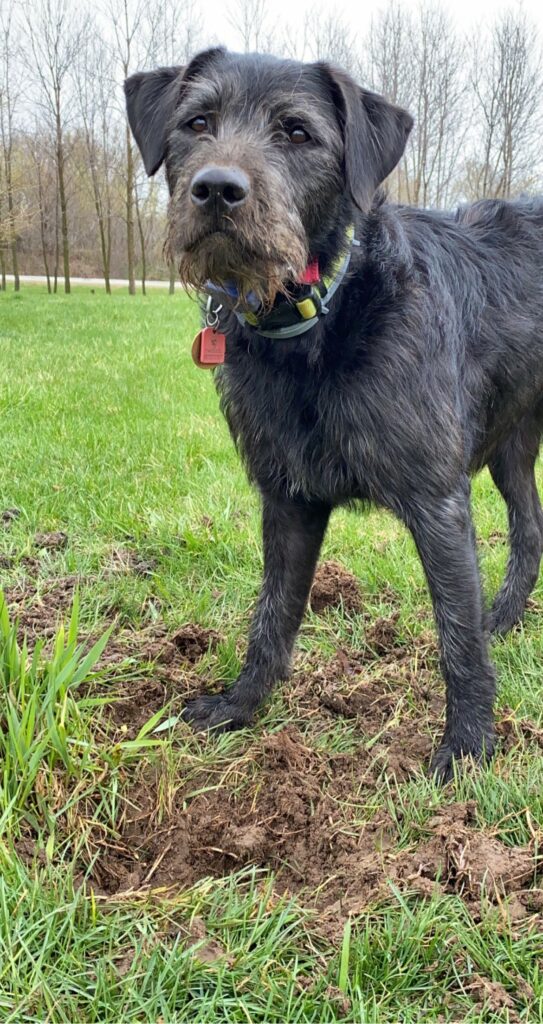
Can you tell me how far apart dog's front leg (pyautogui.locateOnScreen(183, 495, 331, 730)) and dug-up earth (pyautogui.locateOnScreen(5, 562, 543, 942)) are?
10 cm

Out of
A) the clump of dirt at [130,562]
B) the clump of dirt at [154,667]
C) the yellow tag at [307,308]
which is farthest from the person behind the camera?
the clump of dirt at [130,562]

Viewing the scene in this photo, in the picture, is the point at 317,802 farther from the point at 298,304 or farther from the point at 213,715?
the point at 298,304

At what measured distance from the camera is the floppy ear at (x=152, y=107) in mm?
2412

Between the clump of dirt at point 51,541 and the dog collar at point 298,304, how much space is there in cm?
196

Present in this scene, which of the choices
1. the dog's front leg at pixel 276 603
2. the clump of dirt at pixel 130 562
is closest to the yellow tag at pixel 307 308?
the dog's front leg at pixel 276 603

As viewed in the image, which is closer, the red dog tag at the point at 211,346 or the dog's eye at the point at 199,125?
the dog's eye at the point at 199,125

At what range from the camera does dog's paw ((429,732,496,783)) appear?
2330mm

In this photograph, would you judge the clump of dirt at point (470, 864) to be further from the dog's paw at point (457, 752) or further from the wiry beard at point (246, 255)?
the wiry beard at point (246, 255)

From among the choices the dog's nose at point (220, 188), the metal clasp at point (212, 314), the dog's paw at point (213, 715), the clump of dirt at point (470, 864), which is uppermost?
the dog's nose at point (220, 188)

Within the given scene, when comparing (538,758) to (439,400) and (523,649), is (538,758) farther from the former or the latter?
(439,400)

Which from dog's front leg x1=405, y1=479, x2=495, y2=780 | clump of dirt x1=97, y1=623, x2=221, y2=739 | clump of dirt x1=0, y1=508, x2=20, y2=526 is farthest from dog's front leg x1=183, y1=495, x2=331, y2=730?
clump of dirt x1=0, y1=508, x2=20, y2=526

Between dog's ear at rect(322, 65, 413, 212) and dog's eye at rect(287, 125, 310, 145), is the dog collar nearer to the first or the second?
dog's ear at rect(322, 65, 413, 212)

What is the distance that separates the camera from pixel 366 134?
2.28 m

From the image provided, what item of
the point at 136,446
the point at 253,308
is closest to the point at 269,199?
the point at 253,308
